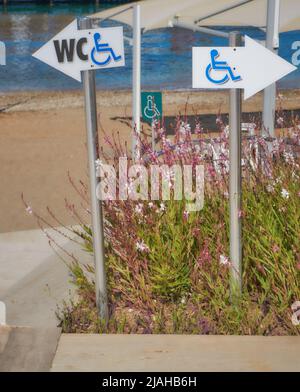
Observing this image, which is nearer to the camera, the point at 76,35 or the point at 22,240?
the point at 76,35

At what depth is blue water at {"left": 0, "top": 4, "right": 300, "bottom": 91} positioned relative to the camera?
22375 millimetres

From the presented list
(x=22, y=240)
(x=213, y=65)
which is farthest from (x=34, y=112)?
(x=213, y=65)

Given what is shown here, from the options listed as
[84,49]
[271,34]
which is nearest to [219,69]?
[84,49]

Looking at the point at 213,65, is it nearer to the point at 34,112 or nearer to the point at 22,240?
the point at 22,240

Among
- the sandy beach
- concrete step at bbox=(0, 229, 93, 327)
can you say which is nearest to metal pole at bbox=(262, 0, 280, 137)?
the sandy beach

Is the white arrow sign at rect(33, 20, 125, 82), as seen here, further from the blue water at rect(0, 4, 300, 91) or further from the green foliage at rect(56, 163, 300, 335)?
the blue water at rect(0, 4, 300, 91)

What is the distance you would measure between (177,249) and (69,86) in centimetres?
1644

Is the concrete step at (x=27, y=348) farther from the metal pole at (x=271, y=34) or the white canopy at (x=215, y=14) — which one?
the white canopy at (x=215, y=14)

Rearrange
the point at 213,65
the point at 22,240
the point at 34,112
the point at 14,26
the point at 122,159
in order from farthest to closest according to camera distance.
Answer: the point at 14,26
the point at 34,112
the point at 22,240
the point at 122,159
the point at 213,65

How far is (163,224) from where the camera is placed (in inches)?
202

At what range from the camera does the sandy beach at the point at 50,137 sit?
8.34 m

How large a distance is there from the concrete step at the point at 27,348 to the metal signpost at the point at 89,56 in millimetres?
652

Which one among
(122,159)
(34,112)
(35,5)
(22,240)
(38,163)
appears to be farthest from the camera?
(35,5)

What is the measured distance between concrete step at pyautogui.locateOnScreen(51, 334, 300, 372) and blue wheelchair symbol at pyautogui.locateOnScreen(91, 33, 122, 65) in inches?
59.6
